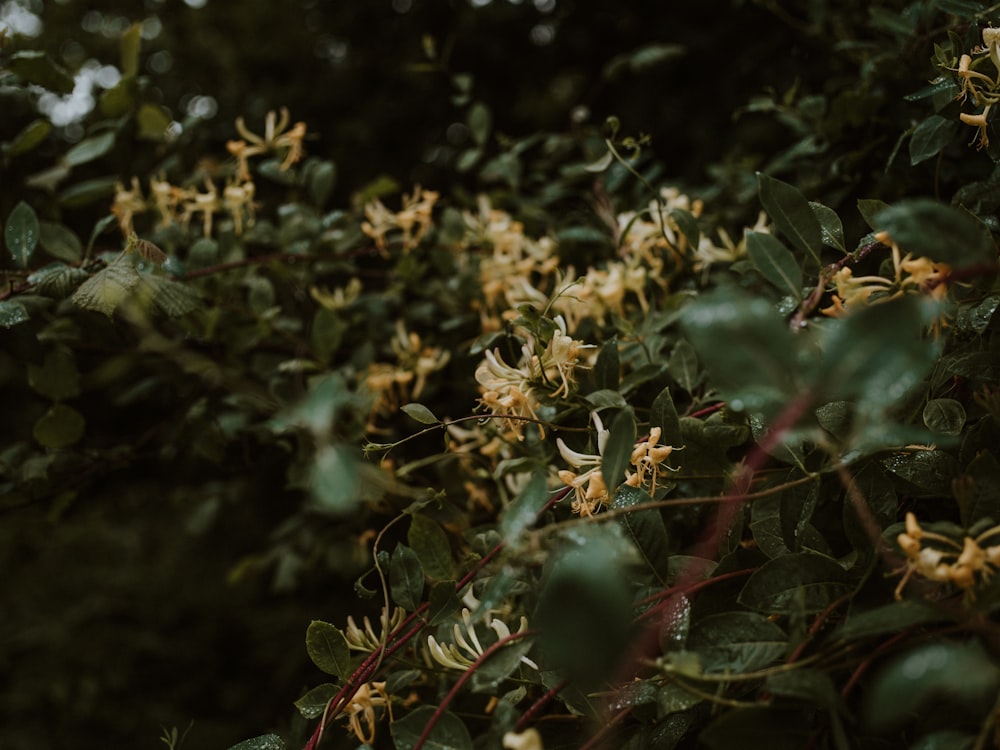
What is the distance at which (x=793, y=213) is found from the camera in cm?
63

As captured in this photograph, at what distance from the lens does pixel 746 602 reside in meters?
0.52

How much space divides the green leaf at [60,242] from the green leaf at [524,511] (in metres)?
0.75

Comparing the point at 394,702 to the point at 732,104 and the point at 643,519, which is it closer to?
the point at 643,519

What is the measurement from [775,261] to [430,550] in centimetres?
37

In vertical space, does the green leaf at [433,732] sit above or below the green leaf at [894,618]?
below

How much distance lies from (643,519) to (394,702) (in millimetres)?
308

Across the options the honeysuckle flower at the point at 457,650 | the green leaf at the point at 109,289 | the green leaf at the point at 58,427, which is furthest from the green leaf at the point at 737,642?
the green leaf at the point at 58,427

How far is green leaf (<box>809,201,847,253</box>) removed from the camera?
0.66 metres

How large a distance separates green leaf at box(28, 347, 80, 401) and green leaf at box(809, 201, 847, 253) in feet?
3.02

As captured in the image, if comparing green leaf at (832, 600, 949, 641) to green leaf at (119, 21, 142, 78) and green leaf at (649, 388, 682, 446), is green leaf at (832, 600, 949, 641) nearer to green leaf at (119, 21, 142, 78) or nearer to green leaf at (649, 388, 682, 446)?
green leaf at (649, 388, 682, 446)

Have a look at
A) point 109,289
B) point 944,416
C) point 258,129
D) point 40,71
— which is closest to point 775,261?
point 944,416

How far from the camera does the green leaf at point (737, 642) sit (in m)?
0.48

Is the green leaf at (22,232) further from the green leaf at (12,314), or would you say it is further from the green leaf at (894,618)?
the green leaf at (894,618)

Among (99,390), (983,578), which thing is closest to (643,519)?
(983,578)
